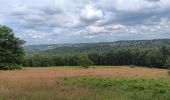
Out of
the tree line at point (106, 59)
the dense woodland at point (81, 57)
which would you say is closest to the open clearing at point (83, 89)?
the dense woodland at point (81, 57)

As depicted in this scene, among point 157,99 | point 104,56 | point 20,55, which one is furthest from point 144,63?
point 157,99

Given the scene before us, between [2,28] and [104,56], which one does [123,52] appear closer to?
[104,56]

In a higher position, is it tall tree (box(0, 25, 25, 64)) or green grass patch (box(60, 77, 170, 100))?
tall tree (box(0, 25, 25, 64))

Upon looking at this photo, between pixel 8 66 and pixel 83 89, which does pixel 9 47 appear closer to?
pixel 8 66

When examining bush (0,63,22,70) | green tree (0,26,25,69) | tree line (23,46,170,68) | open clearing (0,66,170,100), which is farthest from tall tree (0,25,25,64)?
tree line (23,46,170,68)

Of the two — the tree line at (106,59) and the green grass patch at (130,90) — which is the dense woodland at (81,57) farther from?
the green grass patch at (130,90)

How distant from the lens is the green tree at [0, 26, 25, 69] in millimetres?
63594

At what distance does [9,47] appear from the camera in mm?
65062

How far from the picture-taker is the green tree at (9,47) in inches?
2504

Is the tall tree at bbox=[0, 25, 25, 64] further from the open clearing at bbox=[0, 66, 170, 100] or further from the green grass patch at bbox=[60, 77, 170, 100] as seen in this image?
the green grass patch at bbox=[60, 77, 170, 100]

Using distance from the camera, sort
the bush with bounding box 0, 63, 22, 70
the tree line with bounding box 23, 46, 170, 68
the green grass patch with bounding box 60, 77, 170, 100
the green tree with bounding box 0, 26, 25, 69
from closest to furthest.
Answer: the green grass patch with bounding box 60, 77, 170, 100 → the bush with bounding box 0, 63, 22, 70 → the green tree with bounding box 0, 26, 25, 69 → the tree line with bounding box 23, 46, 170, 68

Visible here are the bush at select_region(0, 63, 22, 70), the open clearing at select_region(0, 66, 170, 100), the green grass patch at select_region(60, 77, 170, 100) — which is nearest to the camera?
the open clearing at select_region(0, 66, 170, 100)

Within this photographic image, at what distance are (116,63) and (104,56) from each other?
5.04m

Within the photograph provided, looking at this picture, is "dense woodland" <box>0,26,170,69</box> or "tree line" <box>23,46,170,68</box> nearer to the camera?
"dense woodland" <box>0,26,170,69</box>
